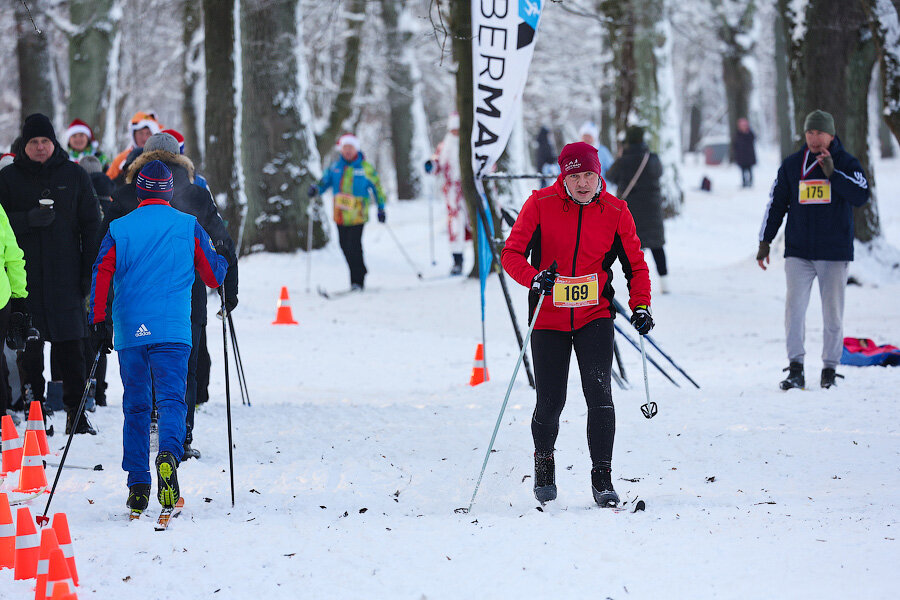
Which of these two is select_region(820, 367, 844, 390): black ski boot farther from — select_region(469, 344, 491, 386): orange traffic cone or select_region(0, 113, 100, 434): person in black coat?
select_region(0, 113, 100, 434): person in black coat

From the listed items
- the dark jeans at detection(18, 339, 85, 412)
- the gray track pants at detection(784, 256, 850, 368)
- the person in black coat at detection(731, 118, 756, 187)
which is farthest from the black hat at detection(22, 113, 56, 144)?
the person in black coat at detection(731, 118, 756, 187)

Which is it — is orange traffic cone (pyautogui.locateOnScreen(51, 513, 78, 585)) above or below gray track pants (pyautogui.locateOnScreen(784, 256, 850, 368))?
below

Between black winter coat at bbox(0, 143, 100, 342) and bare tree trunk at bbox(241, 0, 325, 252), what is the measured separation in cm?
932

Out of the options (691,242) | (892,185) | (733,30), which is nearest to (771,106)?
(733,30)

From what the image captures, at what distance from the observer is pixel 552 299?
5148mm

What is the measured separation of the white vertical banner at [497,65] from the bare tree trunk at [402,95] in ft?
67.5

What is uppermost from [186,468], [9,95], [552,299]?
[9,95]

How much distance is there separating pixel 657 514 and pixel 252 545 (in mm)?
1824

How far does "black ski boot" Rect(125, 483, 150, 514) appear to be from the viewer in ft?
17.0

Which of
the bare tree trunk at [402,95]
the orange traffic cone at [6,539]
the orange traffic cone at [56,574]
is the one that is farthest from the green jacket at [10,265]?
the bare tree trunk at [402,95]

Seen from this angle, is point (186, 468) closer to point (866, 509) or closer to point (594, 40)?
point (866, 509)

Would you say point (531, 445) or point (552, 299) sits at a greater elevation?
point (552, 299)

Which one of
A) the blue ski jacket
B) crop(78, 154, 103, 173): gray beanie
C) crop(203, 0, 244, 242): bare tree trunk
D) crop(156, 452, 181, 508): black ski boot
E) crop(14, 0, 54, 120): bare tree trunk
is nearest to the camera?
crop(156, 452, 181, 508): black ski boot

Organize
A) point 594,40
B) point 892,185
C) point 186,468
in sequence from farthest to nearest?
point 594,40 → point 892,185 → point 186,468
